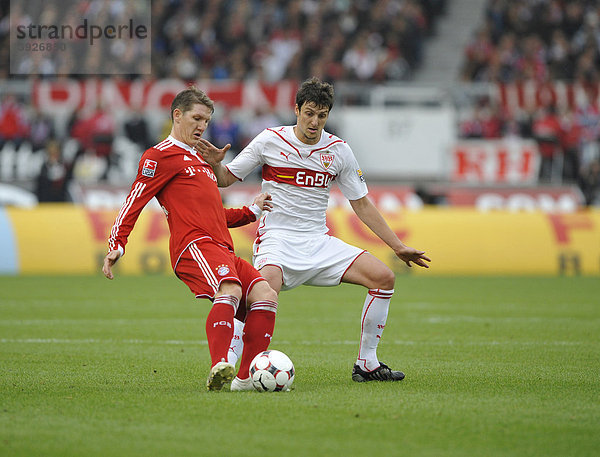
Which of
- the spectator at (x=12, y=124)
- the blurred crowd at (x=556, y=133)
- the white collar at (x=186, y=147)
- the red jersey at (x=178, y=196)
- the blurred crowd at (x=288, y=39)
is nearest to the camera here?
the red jersey at (x=178, y=196)

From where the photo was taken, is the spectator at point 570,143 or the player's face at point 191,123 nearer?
the player's face at point 191,123

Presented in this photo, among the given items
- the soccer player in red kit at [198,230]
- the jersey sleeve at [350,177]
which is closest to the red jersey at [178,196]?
the soccer player in red kit at [198,230]

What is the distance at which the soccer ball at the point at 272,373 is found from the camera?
19.9ft

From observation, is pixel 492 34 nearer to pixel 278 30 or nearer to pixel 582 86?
pixel 582 86

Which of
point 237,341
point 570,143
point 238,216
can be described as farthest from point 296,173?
point 570,143

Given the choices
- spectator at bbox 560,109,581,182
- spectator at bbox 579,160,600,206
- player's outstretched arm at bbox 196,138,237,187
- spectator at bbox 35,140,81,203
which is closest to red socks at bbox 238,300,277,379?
player's outstretched arm at bbox 196,138,237,187

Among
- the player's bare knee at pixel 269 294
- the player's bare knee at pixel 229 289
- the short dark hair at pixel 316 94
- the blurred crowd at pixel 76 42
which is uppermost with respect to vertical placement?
the blurred crowd at pixel 76 42

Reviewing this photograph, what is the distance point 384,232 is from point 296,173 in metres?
0.78

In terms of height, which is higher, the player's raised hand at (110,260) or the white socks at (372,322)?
the player's raised hand at (110,260)

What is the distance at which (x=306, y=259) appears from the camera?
22.5ft

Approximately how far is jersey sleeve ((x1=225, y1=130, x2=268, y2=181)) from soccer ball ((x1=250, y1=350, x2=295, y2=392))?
4.85ft

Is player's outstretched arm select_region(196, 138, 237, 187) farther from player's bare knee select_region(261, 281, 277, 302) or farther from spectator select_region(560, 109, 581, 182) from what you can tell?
spectator select_region(560, 109, 581, 182)

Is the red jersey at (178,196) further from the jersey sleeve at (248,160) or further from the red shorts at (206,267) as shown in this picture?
the jersey sleeve at (248,160)

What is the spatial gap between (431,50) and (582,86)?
18.6ft
